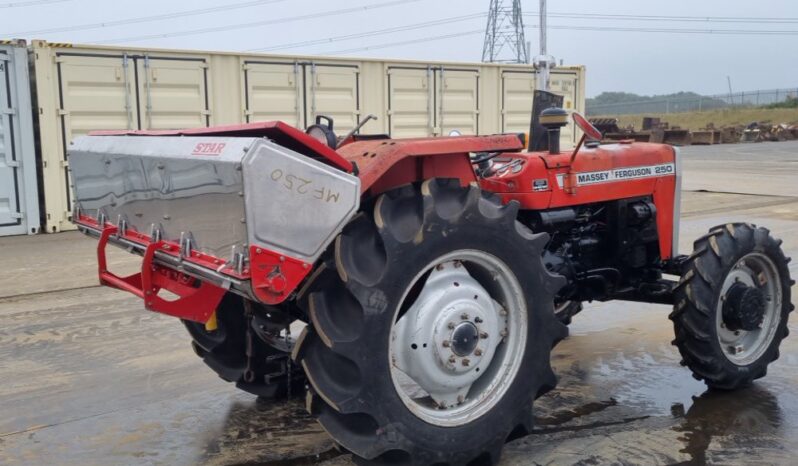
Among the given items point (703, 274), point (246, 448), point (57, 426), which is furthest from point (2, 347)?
point (703, 274)

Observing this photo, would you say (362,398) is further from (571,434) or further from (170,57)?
(170,57)

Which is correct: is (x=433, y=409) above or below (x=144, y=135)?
below

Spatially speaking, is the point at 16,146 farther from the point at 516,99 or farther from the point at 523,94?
the point at 523,94

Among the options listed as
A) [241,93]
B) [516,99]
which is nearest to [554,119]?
[241,93]

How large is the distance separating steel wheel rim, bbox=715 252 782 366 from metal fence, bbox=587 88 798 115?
2463 inches

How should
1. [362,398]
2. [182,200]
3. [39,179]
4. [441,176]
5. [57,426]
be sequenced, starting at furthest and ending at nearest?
1. [39,179]
2. [57,426]
3. [441,176]
4. [182,200]
5. [362,398]

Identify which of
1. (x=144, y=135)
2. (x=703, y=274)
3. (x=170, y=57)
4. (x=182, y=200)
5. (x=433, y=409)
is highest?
(x=170, y=57)

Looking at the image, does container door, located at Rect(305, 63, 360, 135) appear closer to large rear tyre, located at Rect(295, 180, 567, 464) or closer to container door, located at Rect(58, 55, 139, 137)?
container door, located at Rect(58, 55, 139, 137)

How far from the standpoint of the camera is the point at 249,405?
14.8 feet

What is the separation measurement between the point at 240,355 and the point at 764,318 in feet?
9.86

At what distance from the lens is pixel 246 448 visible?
392 centimetres

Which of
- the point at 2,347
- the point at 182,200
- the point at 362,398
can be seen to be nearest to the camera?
the point at 362,398

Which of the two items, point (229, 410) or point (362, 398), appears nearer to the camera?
point (362, 398)

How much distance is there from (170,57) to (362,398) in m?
9.33
